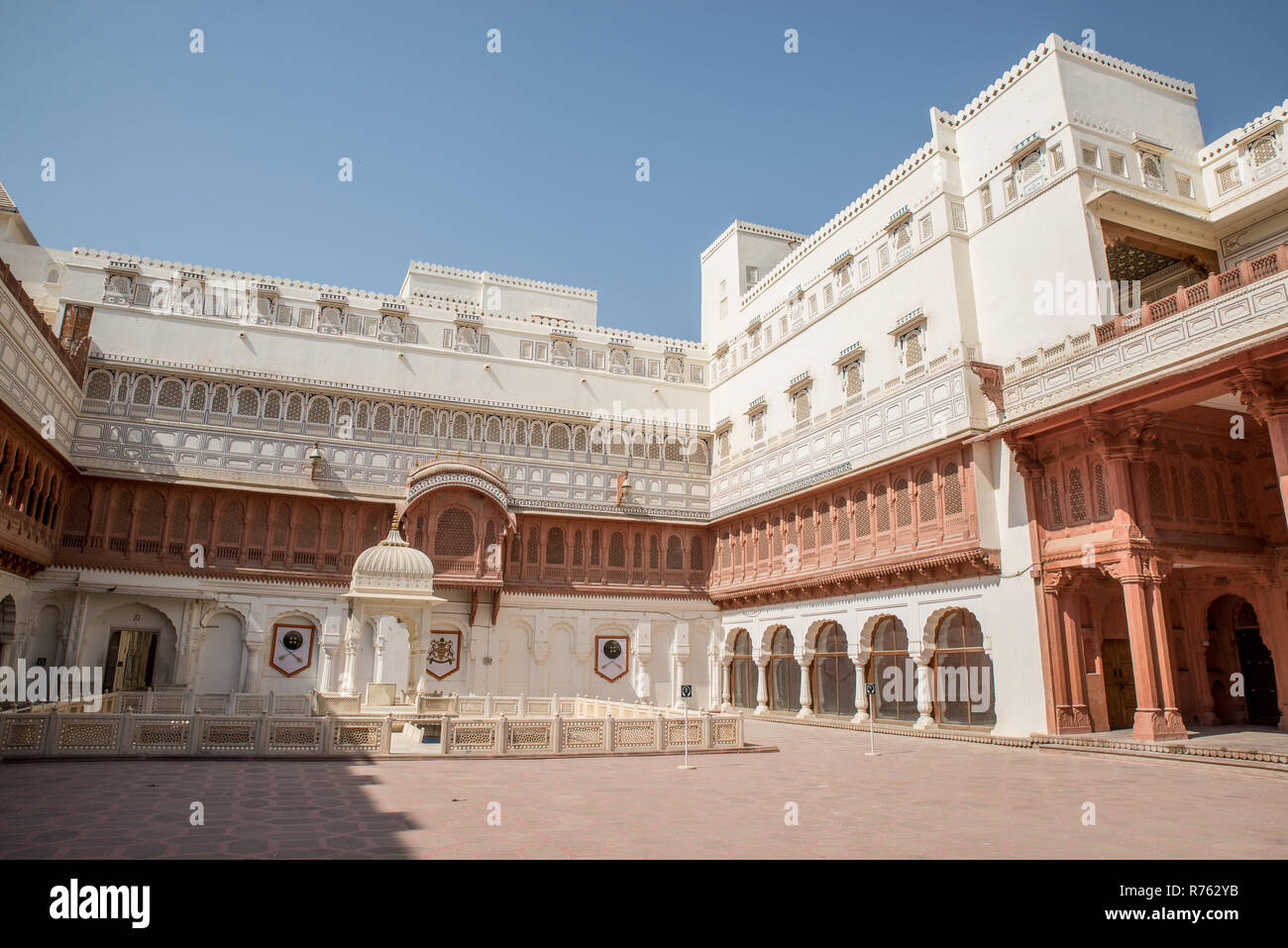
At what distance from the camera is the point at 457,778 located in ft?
40.1

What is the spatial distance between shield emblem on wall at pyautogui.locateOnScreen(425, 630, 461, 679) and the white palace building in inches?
5.3

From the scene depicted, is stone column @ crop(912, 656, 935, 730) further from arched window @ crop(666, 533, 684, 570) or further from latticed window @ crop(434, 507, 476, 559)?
latticed window @ crop(434, 507, 476, 559)

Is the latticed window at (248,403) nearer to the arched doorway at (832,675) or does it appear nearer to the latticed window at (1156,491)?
the arched doorway at (832,675)

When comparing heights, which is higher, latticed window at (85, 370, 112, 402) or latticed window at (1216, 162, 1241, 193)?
latticed window at (1216, 162, 1241, 193)

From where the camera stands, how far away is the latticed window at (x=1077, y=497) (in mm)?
18797

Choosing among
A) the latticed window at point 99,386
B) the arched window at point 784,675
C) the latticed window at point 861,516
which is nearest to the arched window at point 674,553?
the arched window at point 784,675

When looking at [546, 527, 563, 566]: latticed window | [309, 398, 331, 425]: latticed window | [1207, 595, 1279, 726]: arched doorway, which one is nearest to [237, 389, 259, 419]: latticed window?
[309, 398, 331, 425]: latticed window

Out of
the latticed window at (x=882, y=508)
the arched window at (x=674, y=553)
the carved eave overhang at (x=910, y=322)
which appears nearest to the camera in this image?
the carved eave overhang at (x=910, y=322)

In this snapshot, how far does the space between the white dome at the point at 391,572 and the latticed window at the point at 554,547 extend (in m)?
10.3

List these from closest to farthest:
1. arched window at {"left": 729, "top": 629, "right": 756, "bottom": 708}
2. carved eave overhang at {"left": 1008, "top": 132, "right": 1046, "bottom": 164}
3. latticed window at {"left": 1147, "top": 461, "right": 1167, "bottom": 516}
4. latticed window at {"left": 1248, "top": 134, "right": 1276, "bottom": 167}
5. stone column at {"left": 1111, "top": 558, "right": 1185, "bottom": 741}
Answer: stone column at {"left": 1111, "top": 558, "right": 1185, "bottom": 741} → latticed window at {"left": 1147, "top": 461, "right": 1167, "bottom": 516} → latticed window at {"left": 1248, "top": 134, "right": 1276, "bottom": 167} → carved eave overhang at {"left": 1008, "top": 132, "right": 1046, "bottom": 164} → arched window at {"left": 729, "top": 629, "right": 756, "bottom": 708}

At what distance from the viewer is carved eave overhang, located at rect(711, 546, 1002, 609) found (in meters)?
20.7

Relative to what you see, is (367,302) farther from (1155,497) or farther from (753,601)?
(1155,497)

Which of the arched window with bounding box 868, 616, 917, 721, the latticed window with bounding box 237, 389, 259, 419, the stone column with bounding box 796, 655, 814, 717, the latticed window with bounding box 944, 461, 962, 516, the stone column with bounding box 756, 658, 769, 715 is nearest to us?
the latticed window with bounding box 944, 461, 962, 516
